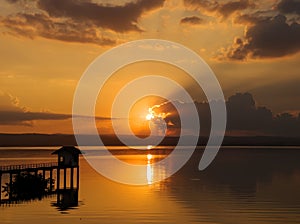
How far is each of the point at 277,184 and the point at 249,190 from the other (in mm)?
15902

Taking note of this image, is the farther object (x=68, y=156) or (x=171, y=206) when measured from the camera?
(x=68, y=156)

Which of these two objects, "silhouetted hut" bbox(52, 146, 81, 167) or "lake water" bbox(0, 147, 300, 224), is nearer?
"lake water" bbox(0, 147, 300, 224)

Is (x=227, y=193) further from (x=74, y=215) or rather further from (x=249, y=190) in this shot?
(x=74, y=215)

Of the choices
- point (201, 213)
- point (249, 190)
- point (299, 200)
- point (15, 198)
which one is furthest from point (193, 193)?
point (15, 198)

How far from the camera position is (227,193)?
313 feet

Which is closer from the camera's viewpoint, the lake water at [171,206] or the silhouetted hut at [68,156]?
the lake water at [171,206]

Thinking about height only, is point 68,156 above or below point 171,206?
above

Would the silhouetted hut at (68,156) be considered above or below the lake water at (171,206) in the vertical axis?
above

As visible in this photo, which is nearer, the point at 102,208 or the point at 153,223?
the point at 153,223

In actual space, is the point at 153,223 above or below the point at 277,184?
below

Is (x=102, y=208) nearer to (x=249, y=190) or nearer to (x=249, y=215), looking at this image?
(x=249, y=215)

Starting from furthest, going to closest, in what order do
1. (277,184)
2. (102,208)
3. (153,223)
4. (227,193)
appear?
(277,184) → (227,193) → (102,208) → (153,223)

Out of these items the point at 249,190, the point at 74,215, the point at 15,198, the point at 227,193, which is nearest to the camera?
the point at 74,215

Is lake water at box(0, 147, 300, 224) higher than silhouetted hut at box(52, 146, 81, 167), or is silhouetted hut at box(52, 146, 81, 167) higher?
silhouetted hut at box(52, 146, 81, 167)
